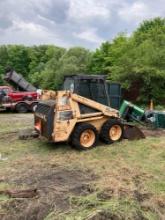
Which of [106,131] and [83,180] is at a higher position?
[106,131]

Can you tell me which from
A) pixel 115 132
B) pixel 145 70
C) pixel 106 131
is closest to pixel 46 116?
pixel 106 131

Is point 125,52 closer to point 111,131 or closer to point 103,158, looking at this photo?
point 111,131

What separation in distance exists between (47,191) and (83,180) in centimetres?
90

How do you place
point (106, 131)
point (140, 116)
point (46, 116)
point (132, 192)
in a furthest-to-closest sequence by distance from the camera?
1. point (140, 116)
2. point (106, 131)
3. point (46, 116)
4. point (132, 192)

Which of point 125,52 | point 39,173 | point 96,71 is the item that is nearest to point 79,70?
point 96,71

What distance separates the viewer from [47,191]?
562 centimetres

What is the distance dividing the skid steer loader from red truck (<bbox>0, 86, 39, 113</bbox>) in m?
9.19

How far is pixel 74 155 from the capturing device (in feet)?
27.1

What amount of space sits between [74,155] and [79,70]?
27.2 metres

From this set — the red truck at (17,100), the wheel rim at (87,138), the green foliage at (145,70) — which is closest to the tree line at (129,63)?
the green foliage at (145,70)

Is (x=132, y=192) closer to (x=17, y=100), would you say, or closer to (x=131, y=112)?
(x=131, y=112)

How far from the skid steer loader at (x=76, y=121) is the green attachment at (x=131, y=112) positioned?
227 centimetres

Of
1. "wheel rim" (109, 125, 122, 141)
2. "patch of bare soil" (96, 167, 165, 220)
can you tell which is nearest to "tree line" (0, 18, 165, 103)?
"wheel rim" (109, 125, 122, 141)

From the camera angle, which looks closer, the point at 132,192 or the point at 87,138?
the point at 132,192
